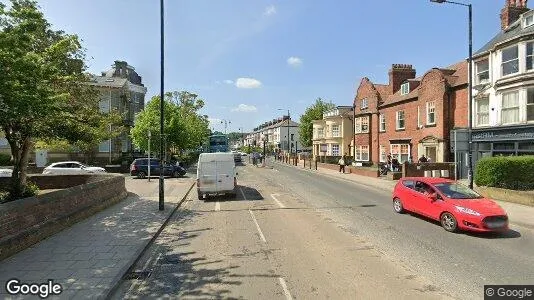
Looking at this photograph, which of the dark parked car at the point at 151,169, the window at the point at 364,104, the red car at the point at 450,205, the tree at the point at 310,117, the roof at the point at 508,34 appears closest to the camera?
the red car at the point at 450,205

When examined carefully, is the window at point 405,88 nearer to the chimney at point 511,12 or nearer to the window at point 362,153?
the window at point 362,153

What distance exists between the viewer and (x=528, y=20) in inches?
894

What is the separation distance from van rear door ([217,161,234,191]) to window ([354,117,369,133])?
27.9 metres

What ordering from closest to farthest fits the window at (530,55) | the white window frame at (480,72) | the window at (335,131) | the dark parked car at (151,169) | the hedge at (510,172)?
the hedge at (510,172), the window at (530,55), the white window frame at (480,72), the dark parked car at (151,169), the window at (335,131)

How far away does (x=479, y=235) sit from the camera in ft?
36.5

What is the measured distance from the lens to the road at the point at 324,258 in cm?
684

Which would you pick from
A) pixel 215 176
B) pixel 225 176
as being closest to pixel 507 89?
pixel 225 176

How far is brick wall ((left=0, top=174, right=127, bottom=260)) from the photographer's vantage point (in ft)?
28.9

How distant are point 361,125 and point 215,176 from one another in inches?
1167

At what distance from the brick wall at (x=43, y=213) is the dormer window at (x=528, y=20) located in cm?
2463

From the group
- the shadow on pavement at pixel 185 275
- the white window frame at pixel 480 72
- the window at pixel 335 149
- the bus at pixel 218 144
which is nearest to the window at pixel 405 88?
the white window frame at pixel 480 72

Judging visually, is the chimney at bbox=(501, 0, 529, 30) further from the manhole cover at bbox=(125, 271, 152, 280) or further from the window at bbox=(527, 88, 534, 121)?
the manhole cover at bbox=(125, 271, 152, 280)

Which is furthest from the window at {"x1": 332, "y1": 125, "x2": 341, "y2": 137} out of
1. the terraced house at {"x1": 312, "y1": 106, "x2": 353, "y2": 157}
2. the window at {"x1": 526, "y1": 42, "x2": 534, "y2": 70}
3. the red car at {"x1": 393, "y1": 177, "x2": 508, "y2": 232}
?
the red car at {"x1": 393, "y1": 177, "x2": 508, "y2": 232}

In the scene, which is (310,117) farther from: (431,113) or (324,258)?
(324,258)
